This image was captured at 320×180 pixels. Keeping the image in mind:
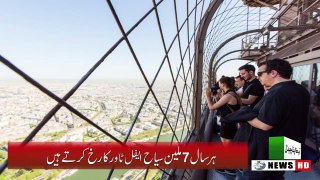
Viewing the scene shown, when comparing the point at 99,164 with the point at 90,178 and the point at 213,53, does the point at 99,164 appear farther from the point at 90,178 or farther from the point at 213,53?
the point at 90,178

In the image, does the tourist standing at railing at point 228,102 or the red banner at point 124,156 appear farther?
the tourist standing at railing at point 228,102

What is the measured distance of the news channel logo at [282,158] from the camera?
1534 mm

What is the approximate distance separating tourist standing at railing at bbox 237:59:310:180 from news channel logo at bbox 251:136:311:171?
0.08 feet

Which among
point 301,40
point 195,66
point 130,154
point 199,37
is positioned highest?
point 301,40

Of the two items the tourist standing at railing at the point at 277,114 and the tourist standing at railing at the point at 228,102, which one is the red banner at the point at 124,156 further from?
the tourist standing at railing at the point at 228,102

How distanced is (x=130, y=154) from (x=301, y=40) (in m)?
4.58

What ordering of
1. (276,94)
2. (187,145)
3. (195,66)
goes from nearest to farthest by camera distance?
(276,94), (187,145), (195,66)

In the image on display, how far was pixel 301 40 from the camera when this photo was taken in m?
4.91

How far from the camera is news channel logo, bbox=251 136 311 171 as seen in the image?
153cm

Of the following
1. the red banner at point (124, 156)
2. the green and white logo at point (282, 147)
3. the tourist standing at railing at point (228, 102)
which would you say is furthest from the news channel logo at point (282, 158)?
the tourist standing at railing at point (228, 102)

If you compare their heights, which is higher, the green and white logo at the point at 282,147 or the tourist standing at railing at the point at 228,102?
the tourist standing at railing at the point at 228,102

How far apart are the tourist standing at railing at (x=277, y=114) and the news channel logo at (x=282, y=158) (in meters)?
0.02

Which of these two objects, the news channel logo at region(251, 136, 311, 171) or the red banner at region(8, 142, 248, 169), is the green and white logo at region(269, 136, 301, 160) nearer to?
the news channel logo at region(251, 136, 311, 171)

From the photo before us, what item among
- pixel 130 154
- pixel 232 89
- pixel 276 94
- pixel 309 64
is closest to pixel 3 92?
pixel 130 154
